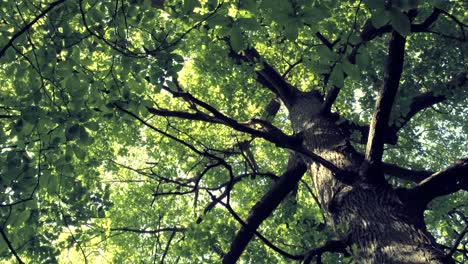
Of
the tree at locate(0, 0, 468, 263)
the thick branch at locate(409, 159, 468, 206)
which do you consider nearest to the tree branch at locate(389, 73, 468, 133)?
the tree at locate(0, 0, 468, 263)

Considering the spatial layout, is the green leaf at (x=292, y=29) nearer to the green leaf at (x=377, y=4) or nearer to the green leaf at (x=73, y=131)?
the green leaf at (x=377, y=4)

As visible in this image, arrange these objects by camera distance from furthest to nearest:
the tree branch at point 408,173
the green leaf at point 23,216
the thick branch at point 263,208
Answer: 1. the thick branch at point 263,208
2. the tree branch at point 408,173
3. the green leaf at point 23,216

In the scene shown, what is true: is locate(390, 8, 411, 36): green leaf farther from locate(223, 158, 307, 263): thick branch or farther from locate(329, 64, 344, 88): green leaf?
locate(223, 158, 307, 263): thick branch

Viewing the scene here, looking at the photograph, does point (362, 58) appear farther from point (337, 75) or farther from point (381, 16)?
point (381, 16)

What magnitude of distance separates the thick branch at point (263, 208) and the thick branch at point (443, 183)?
2.50 meters

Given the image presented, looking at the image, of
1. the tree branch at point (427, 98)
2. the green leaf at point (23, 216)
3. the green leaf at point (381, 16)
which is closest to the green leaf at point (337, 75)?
the green leaf at point (381, 16)

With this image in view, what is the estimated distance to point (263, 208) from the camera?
276 inches

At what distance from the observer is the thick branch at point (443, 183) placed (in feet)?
14.7

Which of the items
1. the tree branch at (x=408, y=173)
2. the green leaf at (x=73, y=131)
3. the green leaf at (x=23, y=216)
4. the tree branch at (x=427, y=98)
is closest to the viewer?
the green leaf at (x=73, y=131)

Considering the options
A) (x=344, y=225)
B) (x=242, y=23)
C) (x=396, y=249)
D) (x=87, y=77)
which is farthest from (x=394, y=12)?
(x=87, y=77)

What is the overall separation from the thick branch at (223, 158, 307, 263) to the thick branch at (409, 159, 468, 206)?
2.50 m

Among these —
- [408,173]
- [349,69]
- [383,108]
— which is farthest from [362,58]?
[408,173]

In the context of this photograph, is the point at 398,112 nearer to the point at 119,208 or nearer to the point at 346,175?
the point at 346,175

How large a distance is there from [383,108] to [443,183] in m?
0.93
